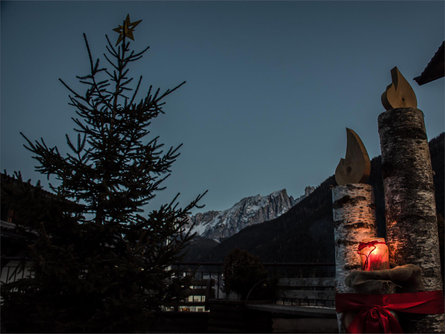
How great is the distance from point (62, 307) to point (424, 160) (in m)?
4.47

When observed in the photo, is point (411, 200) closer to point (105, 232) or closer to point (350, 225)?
point (350, 225)

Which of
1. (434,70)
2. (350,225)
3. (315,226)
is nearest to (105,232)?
(350,225)

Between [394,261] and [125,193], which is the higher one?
[125,193]

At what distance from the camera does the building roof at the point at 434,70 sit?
7.90 m

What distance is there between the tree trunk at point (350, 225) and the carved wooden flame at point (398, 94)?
1.10m

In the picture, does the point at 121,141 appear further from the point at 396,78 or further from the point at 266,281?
the point at 266,281

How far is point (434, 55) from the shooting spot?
802 centimetres

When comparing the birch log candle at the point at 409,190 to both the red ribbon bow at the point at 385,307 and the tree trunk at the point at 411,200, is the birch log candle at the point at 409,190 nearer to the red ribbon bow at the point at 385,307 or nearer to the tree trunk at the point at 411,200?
the tree trunk at the point at 411,200

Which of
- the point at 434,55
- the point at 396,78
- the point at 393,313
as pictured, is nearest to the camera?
the point at 393,313

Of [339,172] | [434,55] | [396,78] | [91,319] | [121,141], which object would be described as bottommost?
[91,319]

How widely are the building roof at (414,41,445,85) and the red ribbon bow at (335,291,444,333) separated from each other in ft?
22.7

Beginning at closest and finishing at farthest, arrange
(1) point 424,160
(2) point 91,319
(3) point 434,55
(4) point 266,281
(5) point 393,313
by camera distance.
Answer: (5) point 393,313
(2) point 91,319
(1) point 424,160
(4) point 266,281
(3) point 434,55

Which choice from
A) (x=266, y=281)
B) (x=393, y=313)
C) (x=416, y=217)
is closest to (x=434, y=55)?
(x=416, y=217)

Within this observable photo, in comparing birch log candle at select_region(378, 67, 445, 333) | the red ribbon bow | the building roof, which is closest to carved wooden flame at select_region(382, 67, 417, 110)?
birch log candle at select_region(378, 67, 445, 333)
